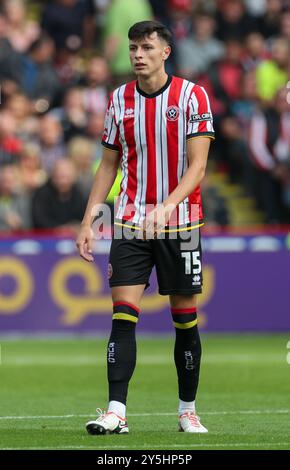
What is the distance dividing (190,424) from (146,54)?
2275 millimetres

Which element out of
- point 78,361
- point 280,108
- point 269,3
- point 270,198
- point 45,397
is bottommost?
point 45,397

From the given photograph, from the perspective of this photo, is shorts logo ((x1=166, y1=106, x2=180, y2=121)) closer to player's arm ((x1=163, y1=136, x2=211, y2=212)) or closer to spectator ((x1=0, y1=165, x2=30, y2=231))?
player's arm ((x1=163, y1=136, x2=211, y2=212))

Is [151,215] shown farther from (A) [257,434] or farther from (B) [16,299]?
(B) [16,299]

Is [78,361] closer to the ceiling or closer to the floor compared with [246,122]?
closer to the floor

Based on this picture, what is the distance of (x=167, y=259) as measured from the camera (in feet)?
26.0

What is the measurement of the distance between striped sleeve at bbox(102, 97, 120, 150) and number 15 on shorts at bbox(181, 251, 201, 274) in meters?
0.81

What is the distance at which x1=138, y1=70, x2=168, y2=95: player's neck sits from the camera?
7875 mm

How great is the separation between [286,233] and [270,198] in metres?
2.46

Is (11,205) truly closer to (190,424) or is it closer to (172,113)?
(172,113)

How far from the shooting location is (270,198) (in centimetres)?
1838

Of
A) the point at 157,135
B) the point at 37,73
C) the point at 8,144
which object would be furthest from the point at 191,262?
the point at 37,73

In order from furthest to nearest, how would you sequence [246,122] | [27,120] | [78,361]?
[246,122]
[27,120]
[78,361]
